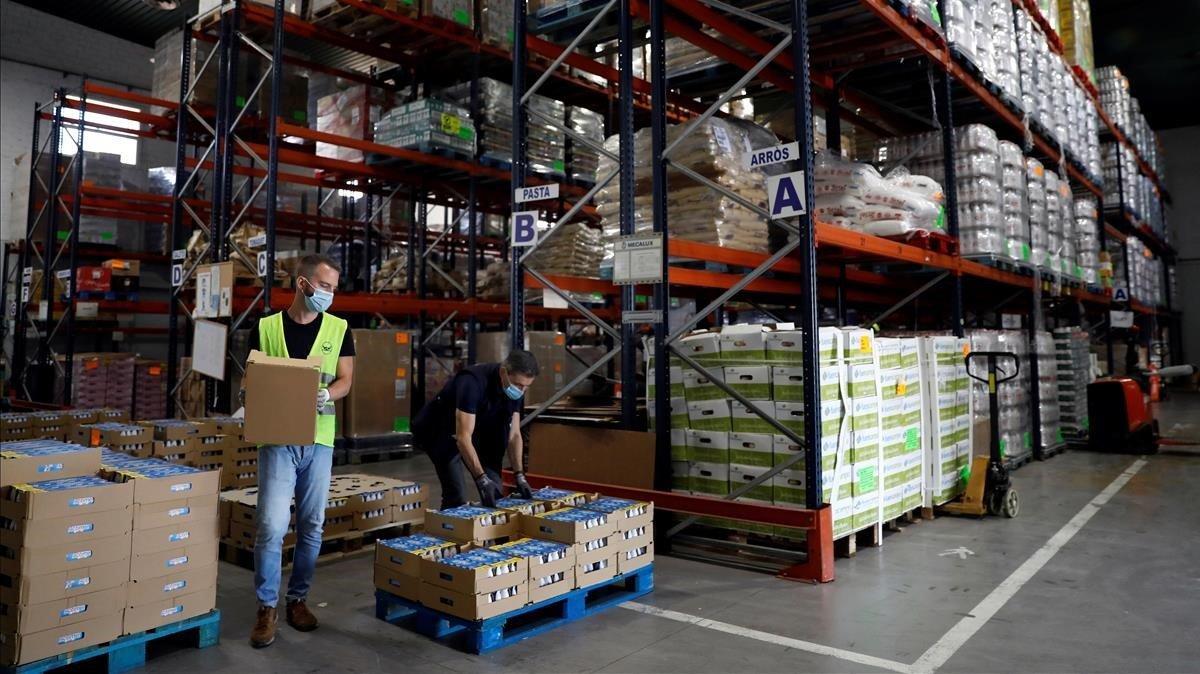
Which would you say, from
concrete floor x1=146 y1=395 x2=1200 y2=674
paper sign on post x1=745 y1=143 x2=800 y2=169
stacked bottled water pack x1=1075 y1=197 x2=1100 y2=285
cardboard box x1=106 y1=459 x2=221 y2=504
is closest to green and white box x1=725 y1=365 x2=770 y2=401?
concrete floor x1=146 y1=395 x2=1200 y2=674

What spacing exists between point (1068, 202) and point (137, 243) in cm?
1643

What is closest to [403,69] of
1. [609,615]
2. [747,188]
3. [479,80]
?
[479,80]

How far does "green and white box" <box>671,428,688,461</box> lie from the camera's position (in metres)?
5.25

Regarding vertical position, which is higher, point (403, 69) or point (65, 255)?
point (403, 69)

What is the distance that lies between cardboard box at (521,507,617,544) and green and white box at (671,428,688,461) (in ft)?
4.14

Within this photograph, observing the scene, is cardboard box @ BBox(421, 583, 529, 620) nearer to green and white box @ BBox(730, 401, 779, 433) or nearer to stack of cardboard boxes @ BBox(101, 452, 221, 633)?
stack of cardboard boxes @ BBox(101, 452, 221, 633)

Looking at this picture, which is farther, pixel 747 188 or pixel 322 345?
pixel 747 188

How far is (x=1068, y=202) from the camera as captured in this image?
10.7 m

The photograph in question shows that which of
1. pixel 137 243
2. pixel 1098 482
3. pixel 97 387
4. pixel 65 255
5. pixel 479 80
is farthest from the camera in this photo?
pixel 137 243

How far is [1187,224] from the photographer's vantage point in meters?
24.9

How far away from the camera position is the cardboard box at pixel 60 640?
2.91 meters

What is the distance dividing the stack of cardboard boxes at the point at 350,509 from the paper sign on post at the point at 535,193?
2.45 meters

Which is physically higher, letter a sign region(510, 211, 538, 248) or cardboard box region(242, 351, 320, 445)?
letter a sign region(510, 211, 538, 248)

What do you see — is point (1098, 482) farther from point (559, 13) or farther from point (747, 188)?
point (559, 13)
